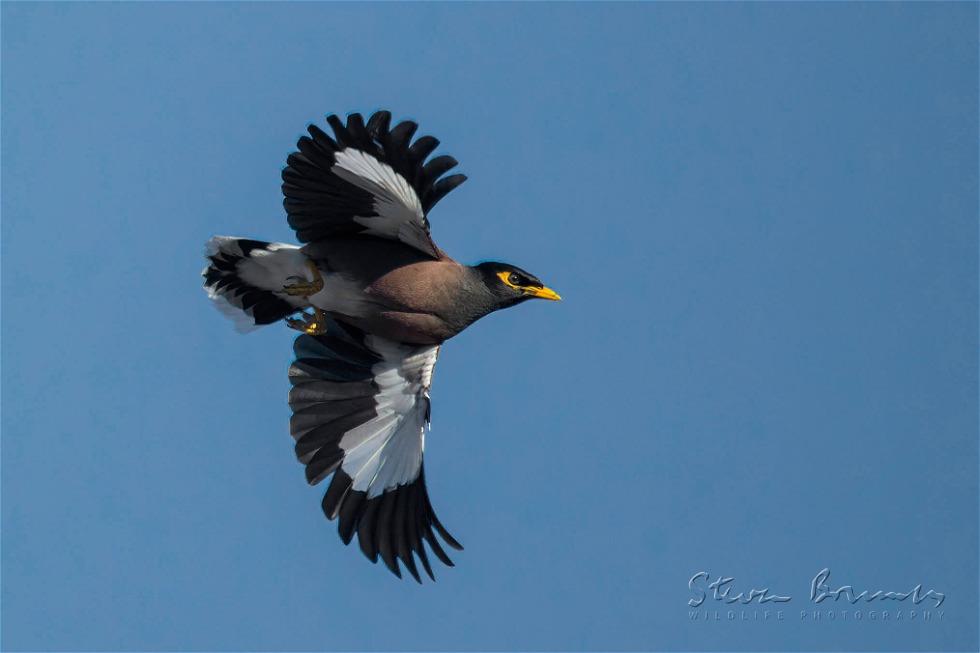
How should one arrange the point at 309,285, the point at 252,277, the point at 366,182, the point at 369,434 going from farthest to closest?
the point at 369,434 → the point at 252,277 → the point at 309,285 → the point at 366,182

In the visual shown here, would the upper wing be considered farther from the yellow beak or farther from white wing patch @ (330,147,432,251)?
the yellow beak

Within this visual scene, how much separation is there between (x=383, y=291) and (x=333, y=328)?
0.91m

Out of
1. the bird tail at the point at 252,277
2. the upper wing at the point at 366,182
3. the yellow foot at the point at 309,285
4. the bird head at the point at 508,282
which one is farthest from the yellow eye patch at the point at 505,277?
the bird tail at the point at 252,277

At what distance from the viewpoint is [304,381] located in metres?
11.7

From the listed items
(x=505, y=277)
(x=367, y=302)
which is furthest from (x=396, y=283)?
(x=505, y=277)

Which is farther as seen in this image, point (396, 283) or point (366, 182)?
point (396, 283)

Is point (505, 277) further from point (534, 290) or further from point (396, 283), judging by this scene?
point (396, 283)

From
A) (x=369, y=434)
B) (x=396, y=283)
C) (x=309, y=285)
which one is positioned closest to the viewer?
(x=396, y=283)

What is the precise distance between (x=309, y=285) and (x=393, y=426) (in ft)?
5.08

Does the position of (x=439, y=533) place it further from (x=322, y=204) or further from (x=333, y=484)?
(x=322, y=204)

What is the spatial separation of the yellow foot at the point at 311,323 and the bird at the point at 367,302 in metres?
0.01

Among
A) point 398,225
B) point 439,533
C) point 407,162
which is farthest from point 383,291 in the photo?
point 439,533

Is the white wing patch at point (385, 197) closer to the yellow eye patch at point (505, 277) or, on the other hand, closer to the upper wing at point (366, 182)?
the upper wing at point (366, 182)

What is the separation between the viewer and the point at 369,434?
11.9m
